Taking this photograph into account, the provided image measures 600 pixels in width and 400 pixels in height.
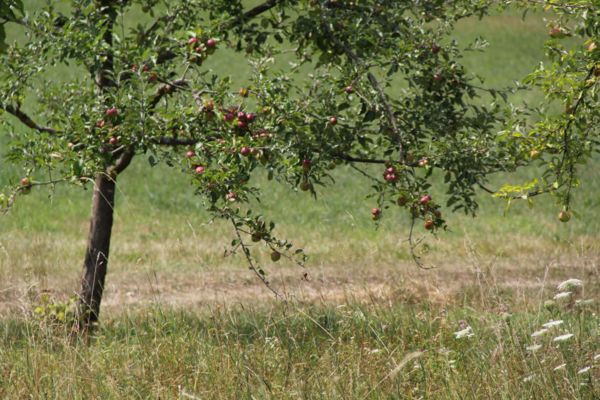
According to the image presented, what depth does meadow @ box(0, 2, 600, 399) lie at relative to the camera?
15.2ft

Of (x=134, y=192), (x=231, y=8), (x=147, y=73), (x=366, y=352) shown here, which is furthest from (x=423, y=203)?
(x=134, y=192)

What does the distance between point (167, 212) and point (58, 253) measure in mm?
3712

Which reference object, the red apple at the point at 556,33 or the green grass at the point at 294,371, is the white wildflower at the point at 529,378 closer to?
the green grass at the point at 294,371

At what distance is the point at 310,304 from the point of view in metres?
6.16

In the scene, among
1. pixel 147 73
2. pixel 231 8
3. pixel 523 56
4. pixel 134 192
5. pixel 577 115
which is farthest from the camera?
pixel 523 56

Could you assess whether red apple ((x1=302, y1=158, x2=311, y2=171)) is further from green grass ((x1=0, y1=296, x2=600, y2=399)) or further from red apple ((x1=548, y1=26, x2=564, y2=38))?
red apple ((x1=548, y1=26, x2=564, y2=38))

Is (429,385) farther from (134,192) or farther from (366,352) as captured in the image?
(134,192)

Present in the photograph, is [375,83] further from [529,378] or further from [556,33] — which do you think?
[529,378]

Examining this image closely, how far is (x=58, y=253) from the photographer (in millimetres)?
11719

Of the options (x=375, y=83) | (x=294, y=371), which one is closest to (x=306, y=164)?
(x=375, y=83)

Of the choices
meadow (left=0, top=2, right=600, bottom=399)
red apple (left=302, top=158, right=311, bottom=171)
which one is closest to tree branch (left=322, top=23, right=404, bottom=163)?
red apple (left=302, top=158, right=311, bottom=171)

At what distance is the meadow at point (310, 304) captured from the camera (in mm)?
4637

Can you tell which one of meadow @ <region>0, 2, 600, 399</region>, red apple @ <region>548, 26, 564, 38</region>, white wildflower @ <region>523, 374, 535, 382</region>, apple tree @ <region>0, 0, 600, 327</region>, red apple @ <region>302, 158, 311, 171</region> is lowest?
meadow @ <region>0, 2, 600, 399</region>

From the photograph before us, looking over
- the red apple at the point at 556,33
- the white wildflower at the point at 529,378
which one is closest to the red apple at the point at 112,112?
the red apple at the point at 556,33
